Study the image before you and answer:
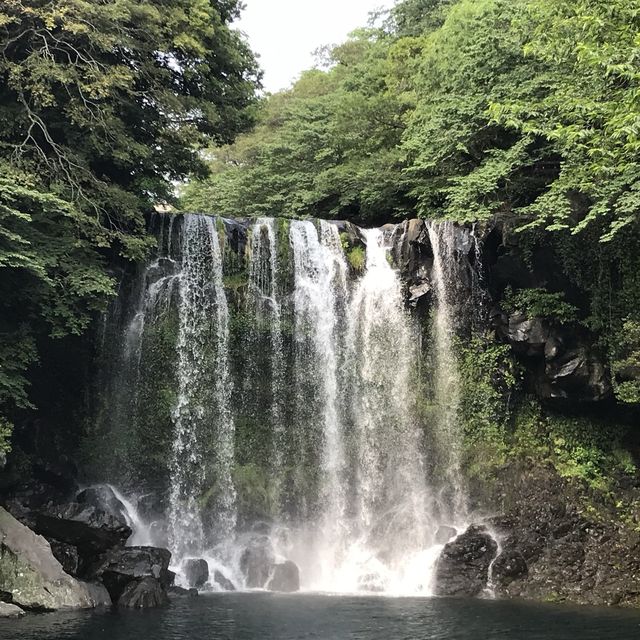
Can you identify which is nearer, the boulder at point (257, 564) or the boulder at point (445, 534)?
the boulder at point (257, 564)

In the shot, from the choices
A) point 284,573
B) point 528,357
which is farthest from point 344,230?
point 284,573

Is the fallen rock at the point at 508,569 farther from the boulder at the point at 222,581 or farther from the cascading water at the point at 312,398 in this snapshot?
the boulder at the point at 222,581

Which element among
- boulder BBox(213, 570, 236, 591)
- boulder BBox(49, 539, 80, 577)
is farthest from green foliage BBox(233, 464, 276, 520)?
boulder BBox(49, 539, 80, 577)

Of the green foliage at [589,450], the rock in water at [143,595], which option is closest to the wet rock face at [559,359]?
the green foliage at [589,450]

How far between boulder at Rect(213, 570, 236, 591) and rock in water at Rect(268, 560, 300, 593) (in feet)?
2.64

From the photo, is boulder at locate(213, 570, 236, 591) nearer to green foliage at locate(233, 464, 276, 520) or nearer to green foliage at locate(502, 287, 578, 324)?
green foliage at locate(233, 464, 276, 520)

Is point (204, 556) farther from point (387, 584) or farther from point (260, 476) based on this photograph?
point (387, 584)

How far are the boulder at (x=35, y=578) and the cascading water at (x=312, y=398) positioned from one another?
291 cm

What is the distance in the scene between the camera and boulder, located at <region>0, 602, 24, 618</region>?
970 centimetres

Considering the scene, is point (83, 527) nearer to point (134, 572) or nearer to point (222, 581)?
point (134, 572)

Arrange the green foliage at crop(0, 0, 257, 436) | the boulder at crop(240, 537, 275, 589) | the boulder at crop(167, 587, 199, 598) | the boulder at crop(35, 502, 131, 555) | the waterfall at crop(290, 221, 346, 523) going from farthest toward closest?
the waterfall at crop(290, 221, 346, 523) → the boulder at crop(240, 537, 275, 589) → the green foliage at crop(0, 0, 257, 436) → the boulder at crop(35, 502, 131, 555) → the boulder at crop(167, 587, 199, 598)

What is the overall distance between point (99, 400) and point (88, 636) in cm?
753

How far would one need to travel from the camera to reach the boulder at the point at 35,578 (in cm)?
1016

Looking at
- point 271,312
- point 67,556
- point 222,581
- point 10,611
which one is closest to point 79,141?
point 271,312
